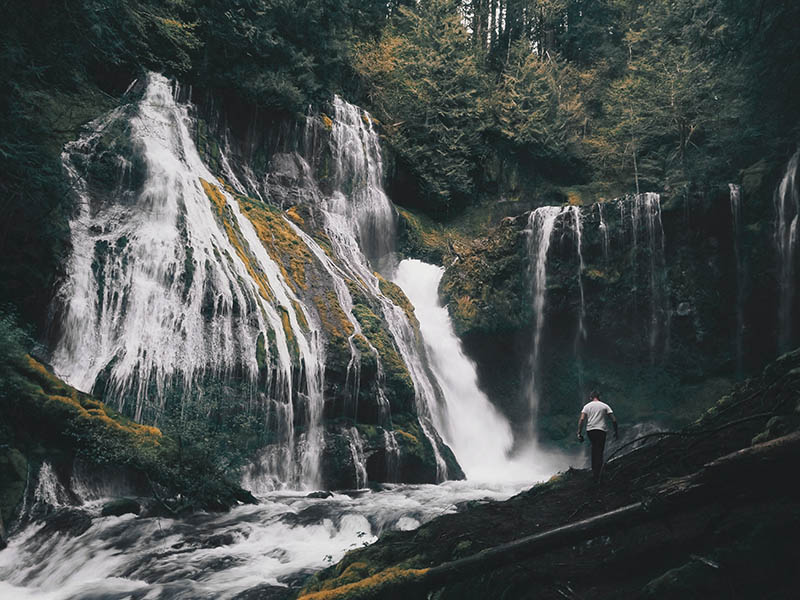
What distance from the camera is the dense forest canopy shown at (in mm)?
10734

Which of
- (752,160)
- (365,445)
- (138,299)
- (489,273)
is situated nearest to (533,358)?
(489,273)

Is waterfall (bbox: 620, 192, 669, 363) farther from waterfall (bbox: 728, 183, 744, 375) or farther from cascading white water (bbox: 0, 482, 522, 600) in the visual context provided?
cascading white water (bbox: 0, 482, 522, 600)

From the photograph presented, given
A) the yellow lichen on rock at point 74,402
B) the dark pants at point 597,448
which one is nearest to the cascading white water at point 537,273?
the dark pants at point 597,448

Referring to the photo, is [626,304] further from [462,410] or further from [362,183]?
[362,183]

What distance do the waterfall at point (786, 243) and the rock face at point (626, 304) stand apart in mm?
255

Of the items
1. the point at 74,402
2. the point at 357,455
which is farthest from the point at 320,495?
the point at 74,402

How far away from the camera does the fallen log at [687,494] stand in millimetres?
3209

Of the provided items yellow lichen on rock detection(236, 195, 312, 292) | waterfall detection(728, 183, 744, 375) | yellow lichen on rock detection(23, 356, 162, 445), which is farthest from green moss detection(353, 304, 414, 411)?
Answer: waterfall detection(728, 183, 744, 375)

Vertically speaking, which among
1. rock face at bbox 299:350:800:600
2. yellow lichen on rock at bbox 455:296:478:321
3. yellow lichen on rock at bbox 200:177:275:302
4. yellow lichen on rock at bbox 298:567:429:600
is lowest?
yellow lichen on rock at bbox 298:567:429:600

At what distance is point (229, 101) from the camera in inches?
771

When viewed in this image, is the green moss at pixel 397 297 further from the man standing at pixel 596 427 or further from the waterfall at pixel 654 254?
the man standing at pixel 596 427

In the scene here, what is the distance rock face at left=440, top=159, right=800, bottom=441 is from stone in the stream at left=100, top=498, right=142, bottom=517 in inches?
504

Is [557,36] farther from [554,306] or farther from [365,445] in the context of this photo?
[365,445]

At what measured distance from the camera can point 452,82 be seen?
1055 inches
